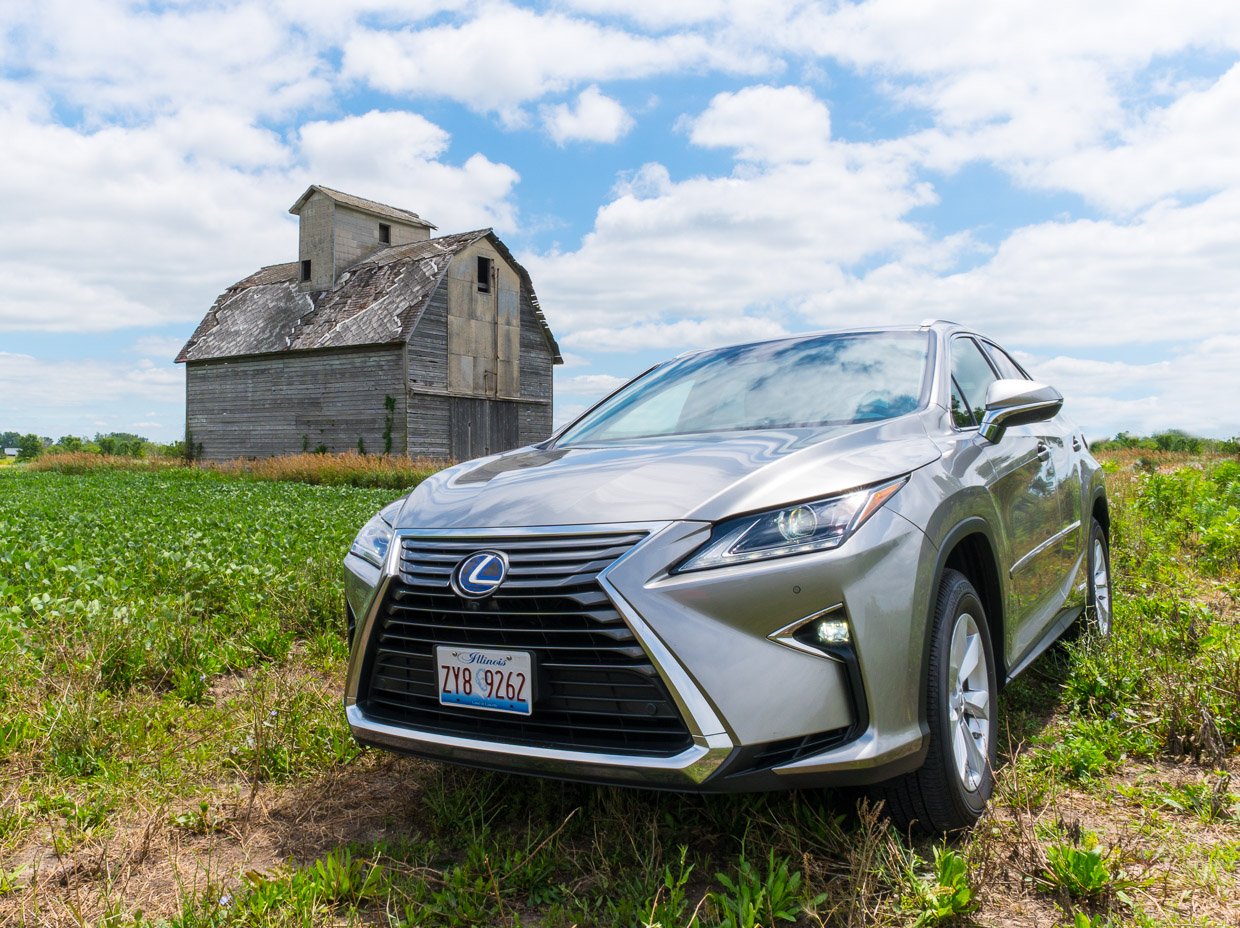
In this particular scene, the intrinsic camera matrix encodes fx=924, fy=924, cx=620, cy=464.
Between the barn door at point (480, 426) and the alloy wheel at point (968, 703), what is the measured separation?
86.4 ft

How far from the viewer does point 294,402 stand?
30875 mm

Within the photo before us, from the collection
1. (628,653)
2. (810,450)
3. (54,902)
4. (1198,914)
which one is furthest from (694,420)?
(54,902)

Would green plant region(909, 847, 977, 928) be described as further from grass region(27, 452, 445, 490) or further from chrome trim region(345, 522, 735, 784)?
grass region(27, 452, 445, 490)

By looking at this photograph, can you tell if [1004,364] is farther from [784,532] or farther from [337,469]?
[337,469]

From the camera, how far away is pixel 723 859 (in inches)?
109

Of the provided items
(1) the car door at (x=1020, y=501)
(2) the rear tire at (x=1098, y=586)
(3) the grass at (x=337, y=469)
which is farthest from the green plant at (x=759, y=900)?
(3) the grass at (x=337, y=469)

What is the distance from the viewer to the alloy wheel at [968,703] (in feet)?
8.94

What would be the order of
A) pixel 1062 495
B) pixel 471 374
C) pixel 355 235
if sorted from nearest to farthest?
pixel 1062 495, pixel 471 374, pixel 355 235

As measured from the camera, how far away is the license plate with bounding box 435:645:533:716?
249 cm

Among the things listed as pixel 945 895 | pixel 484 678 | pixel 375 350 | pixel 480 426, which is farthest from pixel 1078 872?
pixel 480 426

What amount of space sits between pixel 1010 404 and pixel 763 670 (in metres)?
1.70

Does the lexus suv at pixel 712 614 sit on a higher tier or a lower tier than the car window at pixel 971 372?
lower

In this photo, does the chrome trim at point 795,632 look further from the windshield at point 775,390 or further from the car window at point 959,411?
the car window at point 959,411

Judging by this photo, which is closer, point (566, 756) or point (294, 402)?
point (566, 756)
